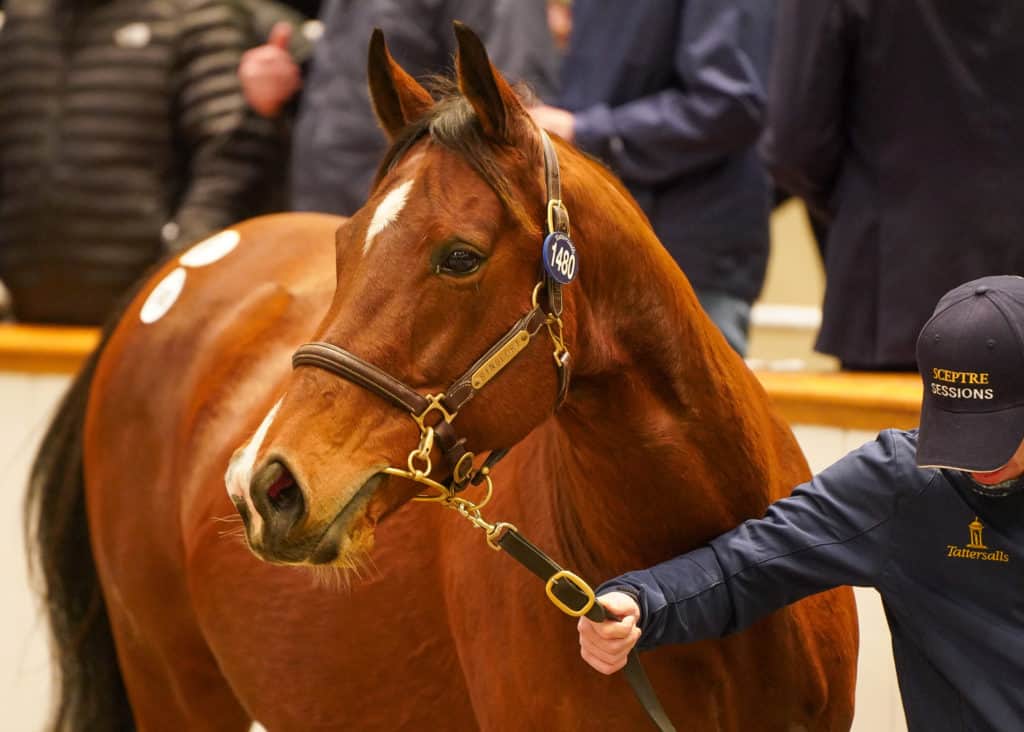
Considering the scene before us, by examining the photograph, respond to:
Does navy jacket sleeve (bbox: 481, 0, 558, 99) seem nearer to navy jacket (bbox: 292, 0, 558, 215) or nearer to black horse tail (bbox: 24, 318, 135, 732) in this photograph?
navy jacket (bbox: 292, 0, 558, 215)

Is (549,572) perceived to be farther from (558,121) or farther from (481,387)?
(558,121)

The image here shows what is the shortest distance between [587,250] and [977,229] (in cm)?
130

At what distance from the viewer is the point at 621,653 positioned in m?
1.72

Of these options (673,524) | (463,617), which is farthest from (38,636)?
(673,524)

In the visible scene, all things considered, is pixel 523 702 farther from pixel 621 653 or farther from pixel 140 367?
pixel 140 367

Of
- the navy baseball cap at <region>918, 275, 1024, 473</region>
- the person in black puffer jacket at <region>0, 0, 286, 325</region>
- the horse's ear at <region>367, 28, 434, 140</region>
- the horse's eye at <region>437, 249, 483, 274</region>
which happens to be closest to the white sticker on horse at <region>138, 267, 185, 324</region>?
the person in black puffer jacket at <region>0, 0, 286, 325</region>

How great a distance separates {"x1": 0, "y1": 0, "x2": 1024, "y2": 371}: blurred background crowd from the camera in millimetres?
2811

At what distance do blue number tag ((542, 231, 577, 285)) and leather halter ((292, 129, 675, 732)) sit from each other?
0.04 ft

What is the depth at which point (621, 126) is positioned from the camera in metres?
3.14

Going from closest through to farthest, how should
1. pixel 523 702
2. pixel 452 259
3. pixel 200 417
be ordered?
1. pixel 452 259
2. pixel 523 702
3. pixel 200 417

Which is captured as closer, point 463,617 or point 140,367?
point 463,617

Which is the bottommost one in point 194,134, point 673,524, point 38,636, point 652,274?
point 38,636

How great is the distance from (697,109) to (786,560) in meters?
1.52

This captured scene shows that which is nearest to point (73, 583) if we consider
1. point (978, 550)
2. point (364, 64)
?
point (364, 64)
